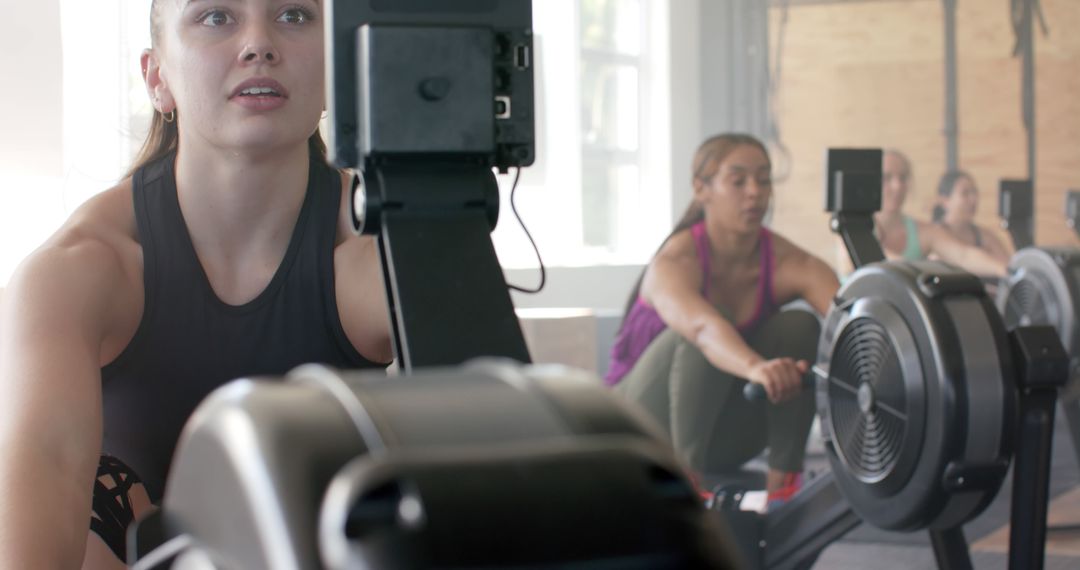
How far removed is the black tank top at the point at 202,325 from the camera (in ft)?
4.21

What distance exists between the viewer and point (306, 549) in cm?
43

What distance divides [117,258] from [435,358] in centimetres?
58

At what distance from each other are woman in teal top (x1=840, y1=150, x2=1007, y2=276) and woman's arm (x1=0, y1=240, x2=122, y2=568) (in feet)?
13.5

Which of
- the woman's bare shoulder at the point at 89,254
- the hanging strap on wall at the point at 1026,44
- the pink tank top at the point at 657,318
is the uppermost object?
the hanging strap on wall at the point at 1026,44

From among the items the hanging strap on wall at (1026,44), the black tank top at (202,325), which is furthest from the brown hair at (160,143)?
the hanging strap on wall at (1026,44)

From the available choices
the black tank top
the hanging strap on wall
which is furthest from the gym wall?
the black tank top

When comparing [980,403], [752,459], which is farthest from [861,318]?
[752,459]

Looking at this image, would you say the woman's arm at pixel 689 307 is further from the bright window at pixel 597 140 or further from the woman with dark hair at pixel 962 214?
the woman with dark hair at pixel 962 214

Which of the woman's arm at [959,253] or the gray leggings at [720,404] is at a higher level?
the woman's arm at [959,253]

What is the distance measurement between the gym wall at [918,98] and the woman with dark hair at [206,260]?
12.7 feet

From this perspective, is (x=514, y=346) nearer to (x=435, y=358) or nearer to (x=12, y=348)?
(x=435, y=358)

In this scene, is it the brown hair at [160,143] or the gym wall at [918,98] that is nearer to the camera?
the brown hair at [160,143]

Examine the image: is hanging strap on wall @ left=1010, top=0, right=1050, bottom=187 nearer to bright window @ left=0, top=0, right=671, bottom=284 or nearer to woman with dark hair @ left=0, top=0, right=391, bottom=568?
bright window @ left=0, top=0, right=671, bottom=284

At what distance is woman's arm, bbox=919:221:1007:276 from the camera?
5.16m
